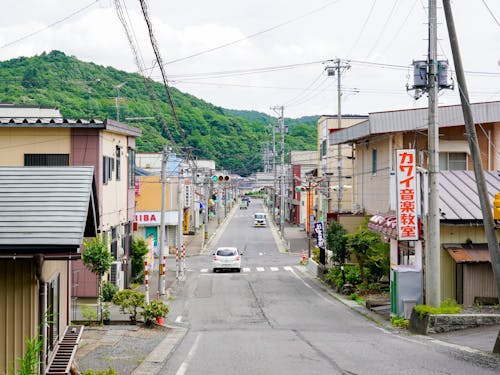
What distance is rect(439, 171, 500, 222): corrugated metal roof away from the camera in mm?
22062

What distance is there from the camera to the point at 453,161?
3397 centimetres

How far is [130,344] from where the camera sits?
57.0 ft

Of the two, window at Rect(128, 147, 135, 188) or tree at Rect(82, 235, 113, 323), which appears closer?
tree at Rect(82, 235, 113, 323)

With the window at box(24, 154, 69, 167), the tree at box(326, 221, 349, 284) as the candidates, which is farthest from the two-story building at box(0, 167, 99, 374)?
the tree at box(326, 221, 349, 284)

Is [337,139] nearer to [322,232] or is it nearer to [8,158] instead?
[322,232]

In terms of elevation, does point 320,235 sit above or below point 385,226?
below

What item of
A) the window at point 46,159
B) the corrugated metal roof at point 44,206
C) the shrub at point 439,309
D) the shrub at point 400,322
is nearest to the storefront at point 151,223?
the window at point 46,159

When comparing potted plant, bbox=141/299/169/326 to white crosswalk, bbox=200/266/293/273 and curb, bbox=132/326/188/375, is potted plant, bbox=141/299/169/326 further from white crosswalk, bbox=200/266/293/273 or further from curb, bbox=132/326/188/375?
white crosswalk, bbox=200/266/293/273

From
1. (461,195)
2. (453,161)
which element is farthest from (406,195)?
(453,161)

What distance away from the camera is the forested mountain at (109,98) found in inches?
1849

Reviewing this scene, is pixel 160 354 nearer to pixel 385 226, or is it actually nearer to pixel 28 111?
pixel 385 226

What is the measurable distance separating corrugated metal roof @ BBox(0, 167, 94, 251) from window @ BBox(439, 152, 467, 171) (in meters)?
25.9

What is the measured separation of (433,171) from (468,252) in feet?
13.7

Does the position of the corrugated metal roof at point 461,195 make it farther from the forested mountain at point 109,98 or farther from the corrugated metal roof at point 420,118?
the forested mountain at point 109,98
